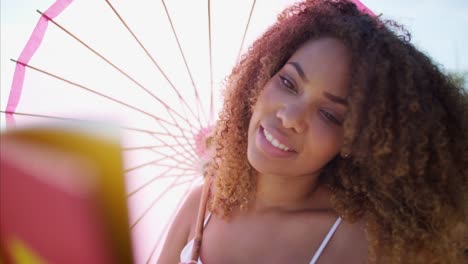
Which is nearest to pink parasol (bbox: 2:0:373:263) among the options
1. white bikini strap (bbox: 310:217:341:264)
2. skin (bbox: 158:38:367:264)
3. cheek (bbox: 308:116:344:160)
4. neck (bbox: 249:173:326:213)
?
skin (bbox: 158:38:367:264)

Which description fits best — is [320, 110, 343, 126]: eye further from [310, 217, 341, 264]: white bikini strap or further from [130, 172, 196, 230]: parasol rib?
[130, 172, 196, 230]: parasol rib

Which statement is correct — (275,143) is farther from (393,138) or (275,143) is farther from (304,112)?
(393,138)

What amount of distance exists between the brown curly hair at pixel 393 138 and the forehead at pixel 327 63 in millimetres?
32

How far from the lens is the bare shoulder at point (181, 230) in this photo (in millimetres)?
2505

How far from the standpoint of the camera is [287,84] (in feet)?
6.79

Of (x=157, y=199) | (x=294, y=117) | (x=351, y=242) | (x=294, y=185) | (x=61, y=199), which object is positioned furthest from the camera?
(x=157, y=199)

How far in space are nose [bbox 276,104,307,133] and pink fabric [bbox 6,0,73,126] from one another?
1113 mm

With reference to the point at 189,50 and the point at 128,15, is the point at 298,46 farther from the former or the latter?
the point at 128,15

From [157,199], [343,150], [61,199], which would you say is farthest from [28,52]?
Answer: [343,150]

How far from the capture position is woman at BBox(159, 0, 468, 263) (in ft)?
6.52

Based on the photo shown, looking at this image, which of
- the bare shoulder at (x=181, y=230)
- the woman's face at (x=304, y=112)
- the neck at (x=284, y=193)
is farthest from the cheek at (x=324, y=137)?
the bare shoulder at (x=181, y=230)

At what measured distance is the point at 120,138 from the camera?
8.63ft

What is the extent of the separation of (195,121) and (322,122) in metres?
0.90

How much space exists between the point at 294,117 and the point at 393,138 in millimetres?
409
